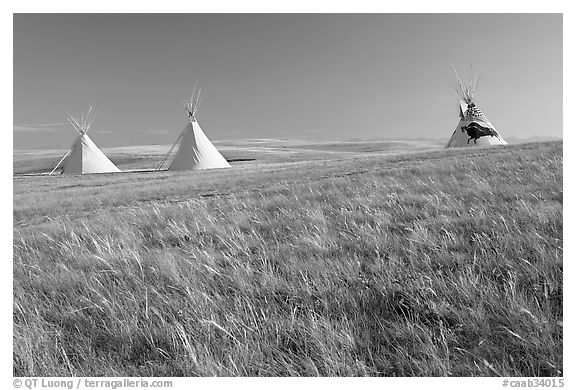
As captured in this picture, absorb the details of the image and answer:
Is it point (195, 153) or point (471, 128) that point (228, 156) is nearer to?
point (195, 153)

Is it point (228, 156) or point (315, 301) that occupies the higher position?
point (228, 156)

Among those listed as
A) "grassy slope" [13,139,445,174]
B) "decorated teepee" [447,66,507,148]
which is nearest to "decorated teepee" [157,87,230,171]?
"grassy slope" [13,139,445,174]

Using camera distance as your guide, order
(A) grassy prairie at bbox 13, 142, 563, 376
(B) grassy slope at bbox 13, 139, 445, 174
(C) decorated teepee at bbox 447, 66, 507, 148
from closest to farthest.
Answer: (A) grassy prairie at bbox 13, 142, 563, 376 < (C) decorated teepee at bbox 447, 66, 507, 148 < (B) grassy slope at bbox 13, 139, 445, 174

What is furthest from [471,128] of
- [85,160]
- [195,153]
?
[85,160]

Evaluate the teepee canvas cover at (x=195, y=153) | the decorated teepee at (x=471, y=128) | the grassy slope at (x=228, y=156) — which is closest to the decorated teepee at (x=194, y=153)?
the teepee canvas cover at (x=195, y=153)

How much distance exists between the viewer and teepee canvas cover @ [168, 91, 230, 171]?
22172 mm

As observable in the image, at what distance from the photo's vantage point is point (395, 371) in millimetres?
1604

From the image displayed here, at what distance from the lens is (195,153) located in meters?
22.5

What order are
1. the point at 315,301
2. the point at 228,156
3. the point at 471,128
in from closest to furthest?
the point at 315,301 → the point at 471,128 → the point at 228,156

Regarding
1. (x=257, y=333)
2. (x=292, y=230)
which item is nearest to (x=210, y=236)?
(x=292, y=230)

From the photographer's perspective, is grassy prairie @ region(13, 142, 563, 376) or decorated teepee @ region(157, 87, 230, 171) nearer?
grassy prairie @ region(13, 142, 563, 376)

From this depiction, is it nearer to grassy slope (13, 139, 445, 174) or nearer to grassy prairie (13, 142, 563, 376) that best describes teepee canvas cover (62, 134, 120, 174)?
grassy slope (13, 139, 445, 174)

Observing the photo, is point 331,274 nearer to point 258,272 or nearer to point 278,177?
point 258,272
